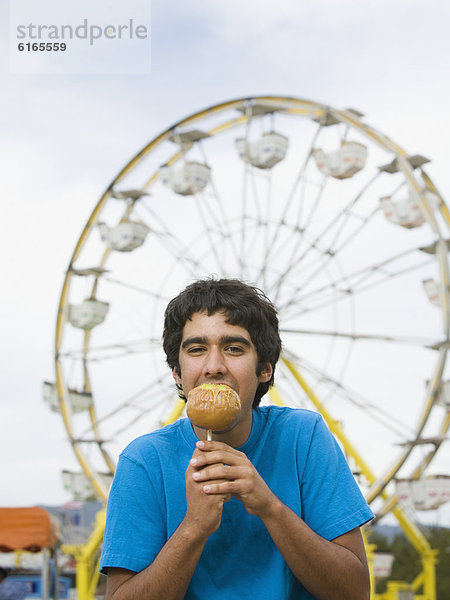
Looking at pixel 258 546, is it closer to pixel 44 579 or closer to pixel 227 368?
pixel 227 368

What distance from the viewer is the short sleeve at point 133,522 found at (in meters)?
2.12

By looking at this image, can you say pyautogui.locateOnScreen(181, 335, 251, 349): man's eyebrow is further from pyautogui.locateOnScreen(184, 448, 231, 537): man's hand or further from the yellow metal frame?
the yellow metal frame

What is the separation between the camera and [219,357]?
2219 millimetres

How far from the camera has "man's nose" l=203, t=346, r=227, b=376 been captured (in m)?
2.19

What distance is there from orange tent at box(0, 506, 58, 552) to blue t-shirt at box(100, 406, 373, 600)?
618 centimetres

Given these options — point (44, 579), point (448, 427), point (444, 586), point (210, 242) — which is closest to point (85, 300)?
point (210, 242)

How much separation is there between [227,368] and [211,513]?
394 millimetres

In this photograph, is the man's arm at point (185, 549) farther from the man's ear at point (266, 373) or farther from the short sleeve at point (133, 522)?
the man's ear at point (266, 373)

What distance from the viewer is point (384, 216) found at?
1700 cm

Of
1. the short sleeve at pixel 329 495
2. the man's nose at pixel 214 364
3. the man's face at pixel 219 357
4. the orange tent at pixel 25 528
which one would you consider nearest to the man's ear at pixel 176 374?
the man's face at pixel 219 357

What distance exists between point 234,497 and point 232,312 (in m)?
0.49

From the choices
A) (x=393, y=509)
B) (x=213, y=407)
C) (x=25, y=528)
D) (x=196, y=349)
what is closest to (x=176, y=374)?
(x=196, y=349)

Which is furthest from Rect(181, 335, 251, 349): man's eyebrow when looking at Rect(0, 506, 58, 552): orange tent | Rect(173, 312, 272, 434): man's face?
Rect(0, 506, 58, 552): orange tent

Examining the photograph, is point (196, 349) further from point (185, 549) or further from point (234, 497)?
point (185, 549)
